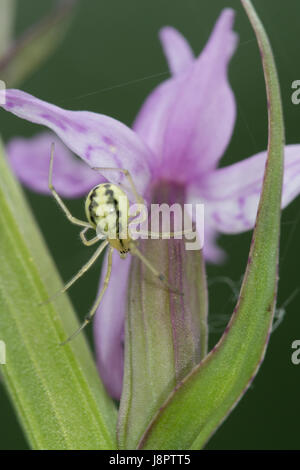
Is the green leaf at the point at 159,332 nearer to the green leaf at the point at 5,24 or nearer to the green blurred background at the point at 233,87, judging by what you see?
the green blurred background at the point at 233,87

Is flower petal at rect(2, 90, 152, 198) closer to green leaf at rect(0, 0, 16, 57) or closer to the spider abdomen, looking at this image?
the spider abdomen

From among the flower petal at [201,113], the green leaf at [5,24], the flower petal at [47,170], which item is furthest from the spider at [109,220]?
the green leaf at [5,24]

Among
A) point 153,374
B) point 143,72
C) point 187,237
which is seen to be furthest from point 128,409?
point 143,72

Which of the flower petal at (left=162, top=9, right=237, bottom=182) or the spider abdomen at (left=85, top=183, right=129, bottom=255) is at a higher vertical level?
the flower petal at (left=162, top=9, right=237, bottom=182)

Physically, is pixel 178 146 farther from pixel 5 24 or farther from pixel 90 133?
pixel 5 24

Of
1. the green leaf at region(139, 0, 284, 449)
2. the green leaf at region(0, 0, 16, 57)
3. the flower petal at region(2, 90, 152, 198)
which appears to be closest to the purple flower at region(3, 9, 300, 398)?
the flower petal at region(2, 90, 152, 198)
